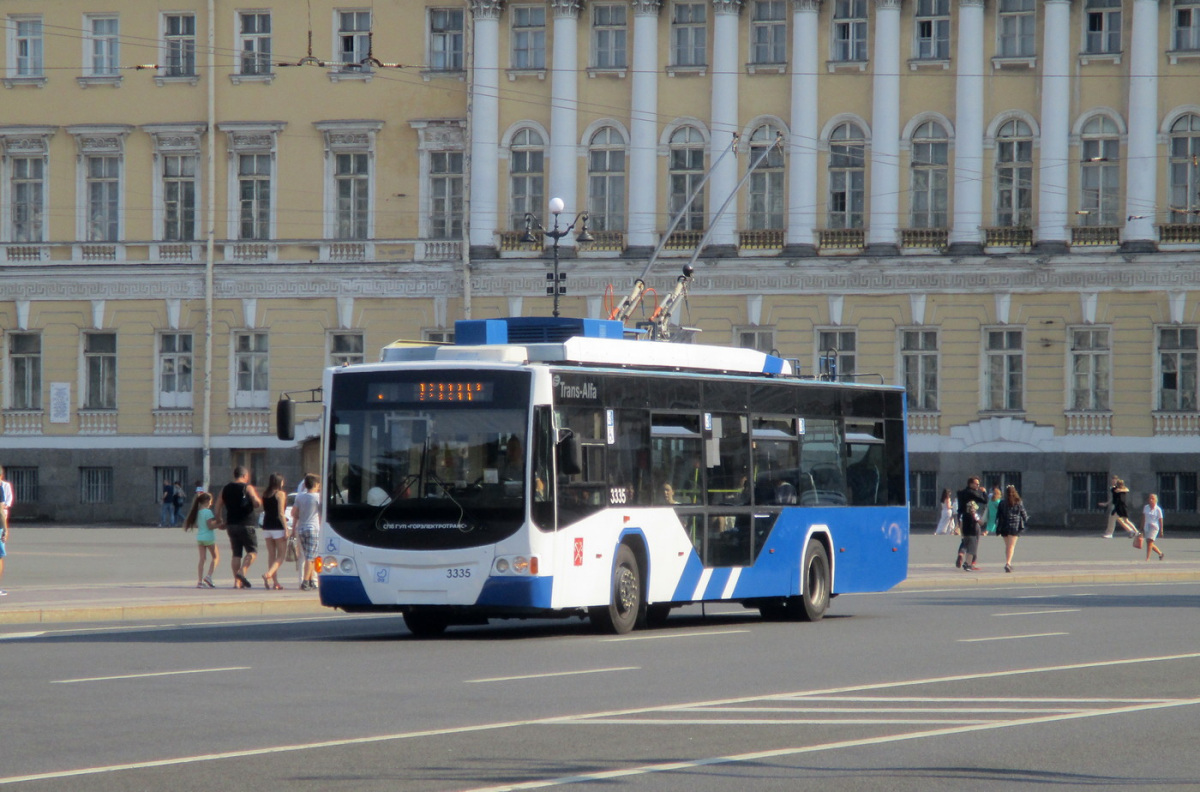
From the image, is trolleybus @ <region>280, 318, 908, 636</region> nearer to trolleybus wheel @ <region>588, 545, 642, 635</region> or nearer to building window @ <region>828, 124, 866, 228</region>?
trolleybus wheel @ <region>588, 545, 642, 635</region>

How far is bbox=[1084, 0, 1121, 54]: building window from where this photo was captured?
161 ft

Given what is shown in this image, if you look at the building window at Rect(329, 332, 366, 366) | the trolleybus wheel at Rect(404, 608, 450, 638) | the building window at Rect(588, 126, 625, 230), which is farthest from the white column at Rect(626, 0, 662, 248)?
the trolleybus wheel at Rect(404, 608, 450, 638)

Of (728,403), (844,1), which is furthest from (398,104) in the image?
(728,403)

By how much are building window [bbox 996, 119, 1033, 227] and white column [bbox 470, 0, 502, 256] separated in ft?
43.3

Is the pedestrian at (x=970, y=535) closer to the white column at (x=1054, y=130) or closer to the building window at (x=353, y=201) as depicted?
the white column at (x=1054, y=130)

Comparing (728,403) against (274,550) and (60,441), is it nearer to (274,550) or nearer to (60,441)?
(274,550)

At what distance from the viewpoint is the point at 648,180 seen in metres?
50.8

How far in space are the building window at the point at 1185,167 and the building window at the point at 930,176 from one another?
562 cm

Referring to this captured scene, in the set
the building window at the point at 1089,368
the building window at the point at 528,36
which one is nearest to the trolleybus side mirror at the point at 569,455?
the building window at the point at 1089,368

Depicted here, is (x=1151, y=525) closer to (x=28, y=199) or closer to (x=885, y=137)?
(x=885, y=137)

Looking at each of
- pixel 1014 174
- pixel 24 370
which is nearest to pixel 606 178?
pixel 1014 174

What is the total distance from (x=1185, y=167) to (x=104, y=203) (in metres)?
28.8

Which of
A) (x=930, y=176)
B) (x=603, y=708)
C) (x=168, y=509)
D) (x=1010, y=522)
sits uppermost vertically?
(x=930, y=176)

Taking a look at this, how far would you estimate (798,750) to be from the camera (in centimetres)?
1055
